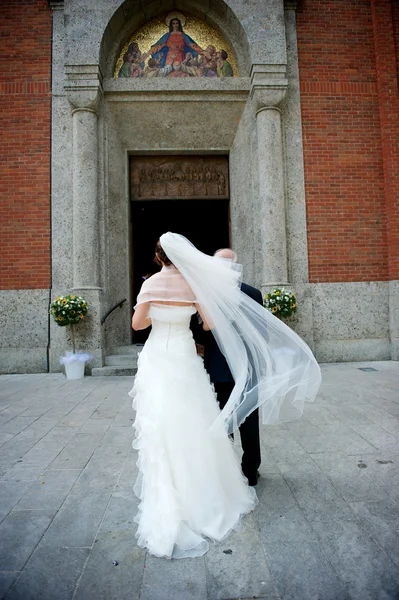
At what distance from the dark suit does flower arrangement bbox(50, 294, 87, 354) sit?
4618 mm

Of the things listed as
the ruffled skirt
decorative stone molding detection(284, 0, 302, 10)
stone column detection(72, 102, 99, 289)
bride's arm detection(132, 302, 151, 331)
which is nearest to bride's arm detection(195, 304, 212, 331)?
the ruffled skirt

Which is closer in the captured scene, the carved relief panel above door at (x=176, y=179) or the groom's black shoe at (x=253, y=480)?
the groom's black shoe at (x=253, y=480)

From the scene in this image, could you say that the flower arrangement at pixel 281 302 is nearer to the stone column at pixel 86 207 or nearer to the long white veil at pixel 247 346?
the stone column at pixel 86 207

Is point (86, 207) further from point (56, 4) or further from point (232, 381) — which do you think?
point (232, 381)

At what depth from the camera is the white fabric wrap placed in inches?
101

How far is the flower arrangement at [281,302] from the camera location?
7070 millimetres

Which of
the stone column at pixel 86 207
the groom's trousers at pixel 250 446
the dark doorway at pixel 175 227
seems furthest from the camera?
the dark doorway at pixel 175 227

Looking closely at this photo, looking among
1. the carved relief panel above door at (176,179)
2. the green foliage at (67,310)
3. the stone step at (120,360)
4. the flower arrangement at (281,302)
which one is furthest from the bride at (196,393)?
the carved relief panel above door at (176,179)

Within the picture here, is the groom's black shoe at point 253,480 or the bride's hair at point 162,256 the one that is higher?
the bride's hair at point 162,256

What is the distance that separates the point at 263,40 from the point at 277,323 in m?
7.28

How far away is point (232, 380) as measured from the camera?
2.89 meters

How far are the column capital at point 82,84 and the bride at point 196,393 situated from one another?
20.9 ft

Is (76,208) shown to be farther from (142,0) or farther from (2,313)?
(142,0)

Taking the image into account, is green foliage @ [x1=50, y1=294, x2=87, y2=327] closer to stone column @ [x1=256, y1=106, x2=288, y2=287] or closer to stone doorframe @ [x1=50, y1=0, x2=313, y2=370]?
stone doorframe @ [x1=50, y1=0, x2=313, y2=370]
